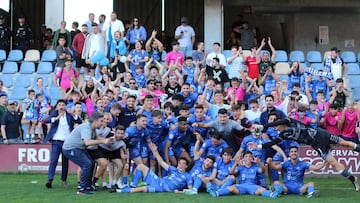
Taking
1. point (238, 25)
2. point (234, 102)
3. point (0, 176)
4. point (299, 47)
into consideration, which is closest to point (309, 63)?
point (238, 25)

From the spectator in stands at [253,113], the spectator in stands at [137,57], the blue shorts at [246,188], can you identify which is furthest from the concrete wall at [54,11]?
the blue shorts at [246,188]

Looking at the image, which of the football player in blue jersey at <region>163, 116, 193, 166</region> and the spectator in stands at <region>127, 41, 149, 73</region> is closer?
the football player in blue jersey at <region>163, 116, 193, 166</region>

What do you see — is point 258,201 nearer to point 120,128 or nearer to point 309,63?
point 120,128

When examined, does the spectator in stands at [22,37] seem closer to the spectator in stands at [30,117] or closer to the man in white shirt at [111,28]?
the man in white shirt at [111,28]

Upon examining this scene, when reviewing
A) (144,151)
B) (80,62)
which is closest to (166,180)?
(144,151)

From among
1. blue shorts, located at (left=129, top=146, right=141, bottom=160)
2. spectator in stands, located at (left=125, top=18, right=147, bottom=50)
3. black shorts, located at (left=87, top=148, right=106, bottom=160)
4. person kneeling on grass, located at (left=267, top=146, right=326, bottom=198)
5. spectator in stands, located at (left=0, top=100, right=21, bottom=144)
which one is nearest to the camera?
person kneeling on grass, located at (left=267, top=146, right=326, bottom=198)

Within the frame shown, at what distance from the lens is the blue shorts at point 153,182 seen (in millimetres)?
13492

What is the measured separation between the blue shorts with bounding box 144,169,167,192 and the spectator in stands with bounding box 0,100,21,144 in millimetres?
5111

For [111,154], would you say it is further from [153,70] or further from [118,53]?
[118,53]

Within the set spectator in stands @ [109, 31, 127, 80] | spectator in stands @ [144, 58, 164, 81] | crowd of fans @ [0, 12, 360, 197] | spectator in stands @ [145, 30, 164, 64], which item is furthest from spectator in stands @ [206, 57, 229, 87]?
spectator in stands @ [109, 31, 127, 80]

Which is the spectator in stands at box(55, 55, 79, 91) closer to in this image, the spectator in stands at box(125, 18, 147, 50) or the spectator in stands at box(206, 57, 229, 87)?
the spectator in stands at box(125, 18, 147, 50)

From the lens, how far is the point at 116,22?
21.4 m

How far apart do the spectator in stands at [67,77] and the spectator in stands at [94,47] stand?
1.87 feet

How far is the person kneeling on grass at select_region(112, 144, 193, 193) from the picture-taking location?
1347 cm
